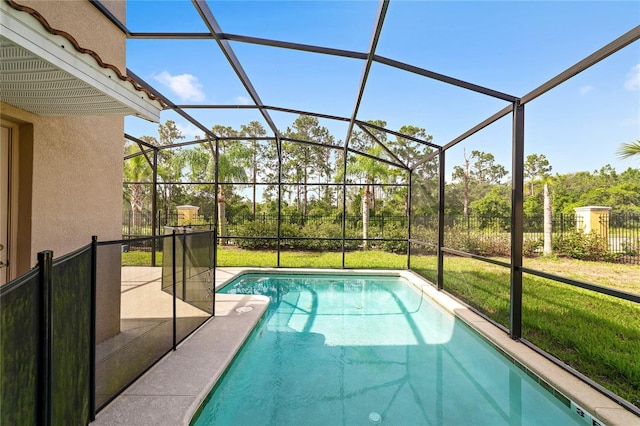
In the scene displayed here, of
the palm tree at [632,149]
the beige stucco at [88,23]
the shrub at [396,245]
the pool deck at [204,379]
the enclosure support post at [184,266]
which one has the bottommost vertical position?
the pool deck at [204,379]

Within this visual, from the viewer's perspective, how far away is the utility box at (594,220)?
8523 mm

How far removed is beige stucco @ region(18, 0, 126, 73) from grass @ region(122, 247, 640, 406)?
572cm

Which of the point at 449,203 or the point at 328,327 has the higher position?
the point at 449,203

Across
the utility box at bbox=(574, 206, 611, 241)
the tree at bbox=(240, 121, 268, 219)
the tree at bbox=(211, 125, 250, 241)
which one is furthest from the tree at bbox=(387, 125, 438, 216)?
the tree at bbox=(240, 121, 268, 219)

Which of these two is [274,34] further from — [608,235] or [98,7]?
[608,235]

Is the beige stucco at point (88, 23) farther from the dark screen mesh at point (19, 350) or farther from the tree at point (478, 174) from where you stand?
the tree at point (478, 174)

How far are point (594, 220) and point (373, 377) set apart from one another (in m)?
8.90

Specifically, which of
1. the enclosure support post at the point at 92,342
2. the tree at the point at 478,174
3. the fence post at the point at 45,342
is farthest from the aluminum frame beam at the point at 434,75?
the tree at the point at 478,174

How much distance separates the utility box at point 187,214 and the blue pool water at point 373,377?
364 inches

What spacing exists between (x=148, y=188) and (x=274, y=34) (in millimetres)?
17043

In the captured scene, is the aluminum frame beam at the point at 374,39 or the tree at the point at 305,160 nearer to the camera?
the aluminum frame beam at the point at 374,39

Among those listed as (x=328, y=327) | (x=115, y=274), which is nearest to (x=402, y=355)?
(x=328, y=327)

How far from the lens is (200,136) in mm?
22438

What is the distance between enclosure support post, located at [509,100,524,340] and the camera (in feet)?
13.2
